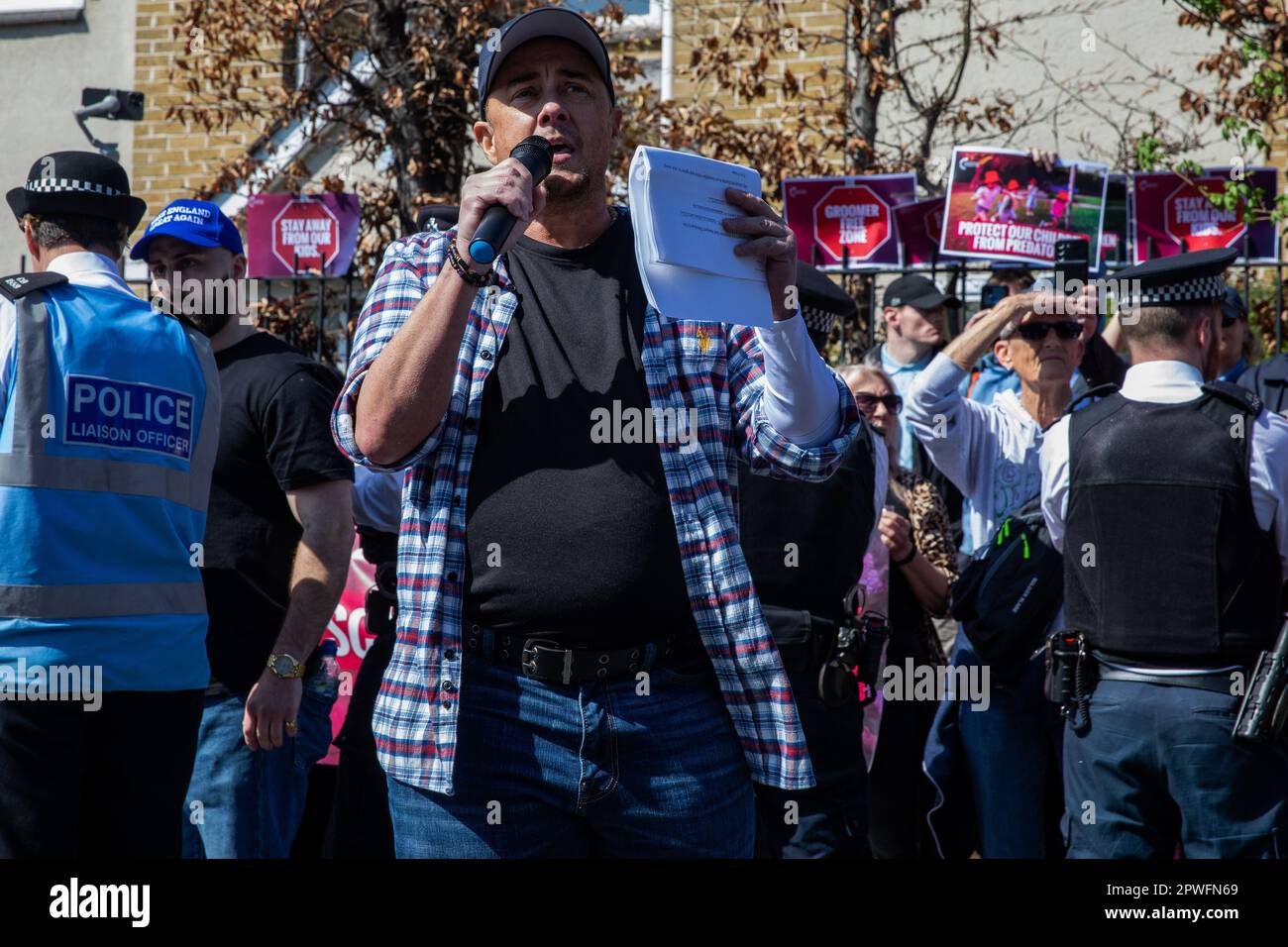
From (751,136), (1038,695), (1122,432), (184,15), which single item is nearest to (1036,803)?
(1038,695)

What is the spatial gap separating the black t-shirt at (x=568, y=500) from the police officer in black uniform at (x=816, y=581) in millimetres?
1848

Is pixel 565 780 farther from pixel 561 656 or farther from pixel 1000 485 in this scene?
pixel 1000 485

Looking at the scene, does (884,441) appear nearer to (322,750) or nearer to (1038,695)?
(1038,695)

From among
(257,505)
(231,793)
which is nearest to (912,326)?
(257,505)

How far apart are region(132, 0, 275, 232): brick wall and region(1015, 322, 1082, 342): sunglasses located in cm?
930

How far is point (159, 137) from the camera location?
13398mm

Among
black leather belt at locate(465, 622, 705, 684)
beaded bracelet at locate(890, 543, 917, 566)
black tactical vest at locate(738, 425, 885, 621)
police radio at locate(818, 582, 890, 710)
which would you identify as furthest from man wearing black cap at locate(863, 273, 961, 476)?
black leather belt at locate(465, 622, 705, 684)

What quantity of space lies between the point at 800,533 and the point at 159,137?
34.7 ft

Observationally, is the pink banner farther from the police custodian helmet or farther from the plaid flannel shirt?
the plaid flannel shirt

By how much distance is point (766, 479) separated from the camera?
4.51 metres

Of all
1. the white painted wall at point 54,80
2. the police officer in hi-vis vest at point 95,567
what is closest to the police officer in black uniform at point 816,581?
the police officer in hi-vis vest at point 95,567

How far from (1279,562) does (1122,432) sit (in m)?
0.56

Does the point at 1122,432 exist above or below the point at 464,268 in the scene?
below

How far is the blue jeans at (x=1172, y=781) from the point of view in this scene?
408cm
